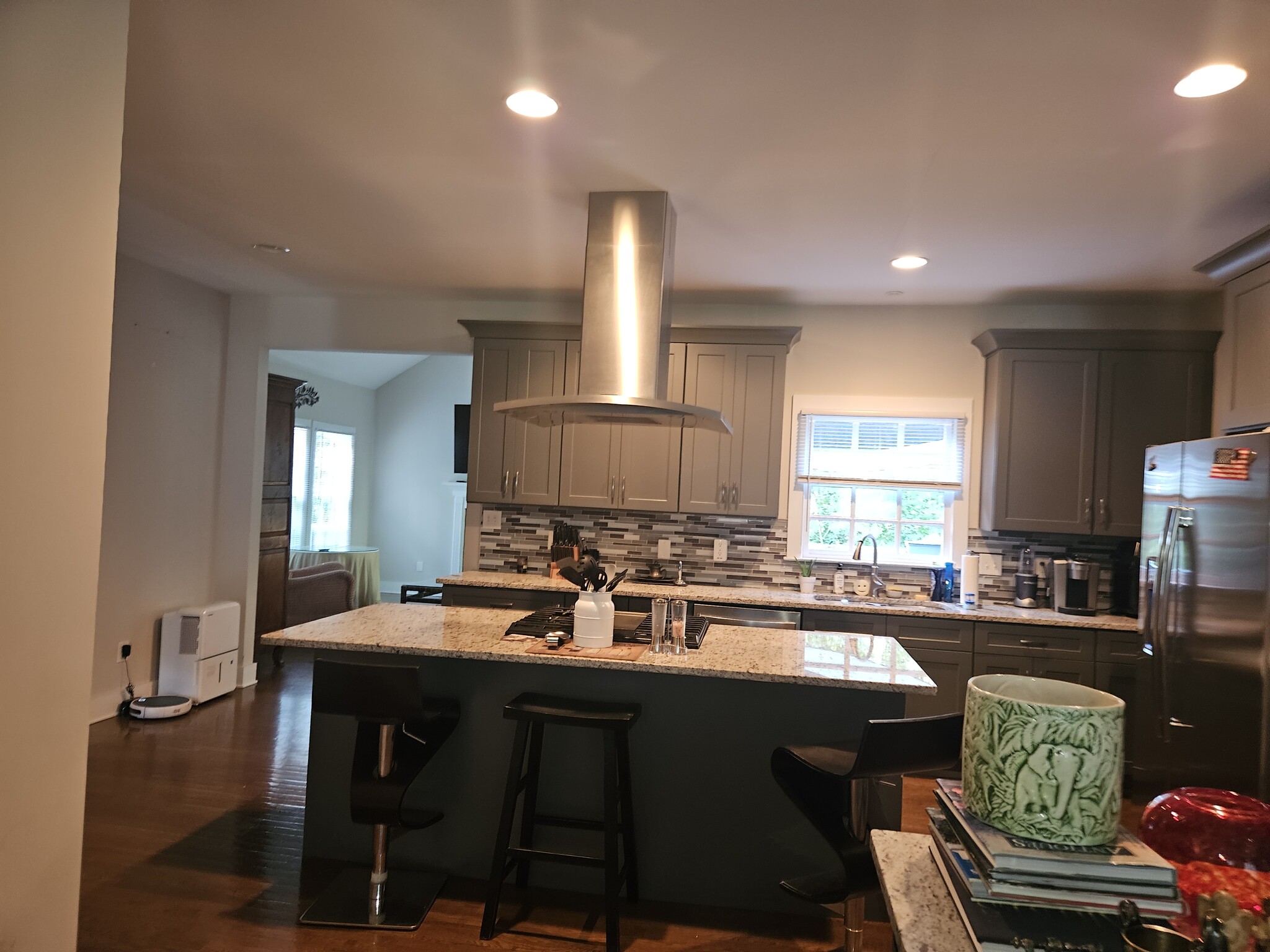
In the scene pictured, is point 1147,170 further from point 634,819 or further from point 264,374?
point 264,374

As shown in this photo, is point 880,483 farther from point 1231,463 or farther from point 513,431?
point 513,431

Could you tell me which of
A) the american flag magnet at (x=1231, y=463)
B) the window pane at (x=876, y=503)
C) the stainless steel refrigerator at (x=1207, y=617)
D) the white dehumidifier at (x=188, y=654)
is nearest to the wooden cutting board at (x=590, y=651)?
the stainless steel refrigerator at (x=1207, y=617)

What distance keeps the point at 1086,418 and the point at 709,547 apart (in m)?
2.31

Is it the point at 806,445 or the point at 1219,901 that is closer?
the point at 1219,901

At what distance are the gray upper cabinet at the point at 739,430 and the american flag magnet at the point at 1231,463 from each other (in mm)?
2291

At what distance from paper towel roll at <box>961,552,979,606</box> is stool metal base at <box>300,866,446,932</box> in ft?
10.5

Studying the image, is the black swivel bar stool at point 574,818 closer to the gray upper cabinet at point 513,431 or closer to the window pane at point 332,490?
the gray upper cabinet at point 513,431

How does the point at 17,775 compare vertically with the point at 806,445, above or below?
below

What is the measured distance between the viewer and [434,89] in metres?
2.59

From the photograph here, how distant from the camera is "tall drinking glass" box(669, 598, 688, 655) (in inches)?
112

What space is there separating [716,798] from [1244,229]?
3212 millimetres

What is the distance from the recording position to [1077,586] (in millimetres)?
4551

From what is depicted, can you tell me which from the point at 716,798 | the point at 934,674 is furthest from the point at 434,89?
the point at 934,674

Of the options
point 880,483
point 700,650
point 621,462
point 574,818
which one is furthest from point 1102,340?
point 574,818
